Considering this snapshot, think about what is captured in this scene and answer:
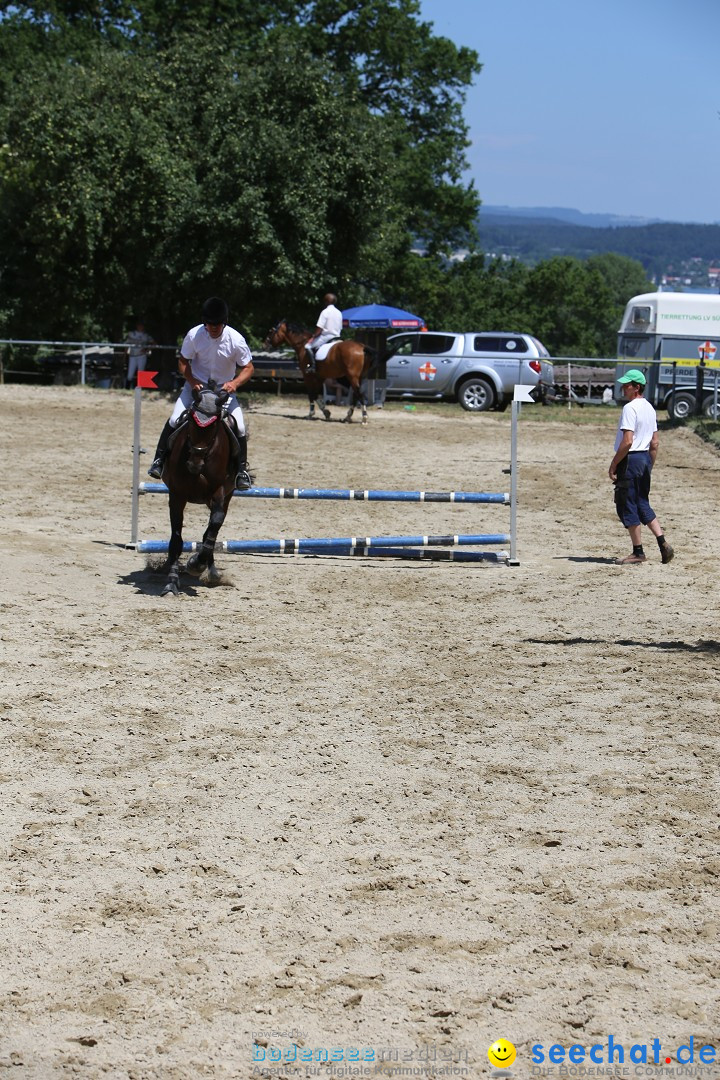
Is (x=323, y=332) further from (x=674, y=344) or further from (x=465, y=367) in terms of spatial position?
(x=674, y=344)

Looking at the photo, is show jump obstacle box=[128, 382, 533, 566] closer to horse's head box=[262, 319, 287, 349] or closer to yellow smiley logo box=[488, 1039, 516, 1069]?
yellow smiley logo box=[488, 1039, 516, 1069]

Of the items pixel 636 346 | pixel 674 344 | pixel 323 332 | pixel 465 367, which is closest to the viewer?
pixel 323 332

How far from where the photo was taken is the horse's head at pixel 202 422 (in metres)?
10.0

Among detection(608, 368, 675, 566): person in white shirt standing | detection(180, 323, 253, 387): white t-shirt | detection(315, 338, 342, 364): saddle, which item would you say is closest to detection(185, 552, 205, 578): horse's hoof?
detection(180, 323, 253, 387): white t-shirt

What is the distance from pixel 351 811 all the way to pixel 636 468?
23.7 feet

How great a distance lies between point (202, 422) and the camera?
9992mm

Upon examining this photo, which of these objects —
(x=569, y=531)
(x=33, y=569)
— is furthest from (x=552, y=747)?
(x=569, y=531)

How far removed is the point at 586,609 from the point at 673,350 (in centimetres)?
2344

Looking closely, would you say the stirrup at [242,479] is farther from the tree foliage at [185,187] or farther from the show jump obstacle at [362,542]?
the tree foliage at [185,187]

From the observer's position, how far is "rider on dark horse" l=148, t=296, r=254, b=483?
1038 centimetres

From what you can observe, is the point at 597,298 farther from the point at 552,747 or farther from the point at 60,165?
the point at 552,747

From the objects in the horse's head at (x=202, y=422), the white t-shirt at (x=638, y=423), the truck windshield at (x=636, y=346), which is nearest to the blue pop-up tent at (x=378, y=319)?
the truck windshield at (x=636, y=346)

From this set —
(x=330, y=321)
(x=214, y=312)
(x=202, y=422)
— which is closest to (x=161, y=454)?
(x=202, y=422)

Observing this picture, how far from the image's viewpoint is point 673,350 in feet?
106
